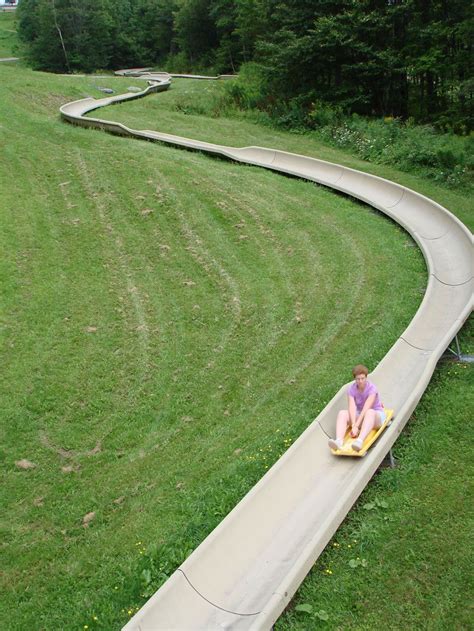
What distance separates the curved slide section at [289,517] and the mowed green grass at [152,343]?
0.51m

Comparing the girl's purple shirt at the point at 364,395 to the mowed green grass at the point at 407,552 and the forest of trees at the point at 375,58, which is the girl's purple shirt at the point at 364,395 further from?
the forest of trees at the point at 375,58

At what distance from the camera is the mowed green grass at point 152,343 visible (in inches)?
265

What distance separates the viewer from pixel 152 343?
1032cm

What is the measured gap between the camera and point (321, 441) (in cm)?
746

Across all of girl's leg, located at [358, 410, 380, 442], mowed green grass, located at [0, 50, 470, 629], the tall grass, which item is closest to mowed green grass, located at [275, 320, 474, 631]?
girl's leg, located at [358, 410, 380, 442]

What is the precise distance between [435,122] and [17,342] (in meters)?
17.8

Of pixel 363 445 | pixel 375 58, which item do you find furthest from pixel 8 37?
pixel 363 445

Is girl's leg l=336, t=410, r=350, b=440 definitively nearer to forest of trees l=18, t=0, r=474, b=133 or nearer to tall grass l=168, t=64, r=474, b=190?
tall grass l=168, t=64, r=474, b=190

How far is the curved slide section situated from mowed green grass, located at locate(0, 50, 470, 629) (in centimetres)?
51

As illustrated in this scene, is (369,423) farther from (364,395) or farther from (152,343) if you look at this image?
(152,343)

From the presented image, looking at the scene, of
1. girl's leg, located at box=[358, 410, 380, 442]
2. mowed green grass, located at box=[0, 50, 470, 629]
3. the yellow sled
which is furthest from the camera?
girl's leg, located at box=[358, 410, 380, 442]

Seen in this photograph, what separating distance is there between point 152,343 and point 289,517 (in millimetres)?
4761

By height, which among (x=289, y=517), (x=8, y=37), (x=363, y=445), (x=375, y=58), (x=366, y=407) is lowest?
(x=289, y=517)

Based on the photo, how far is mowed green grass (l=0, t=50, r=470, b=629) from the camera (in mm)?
6719
